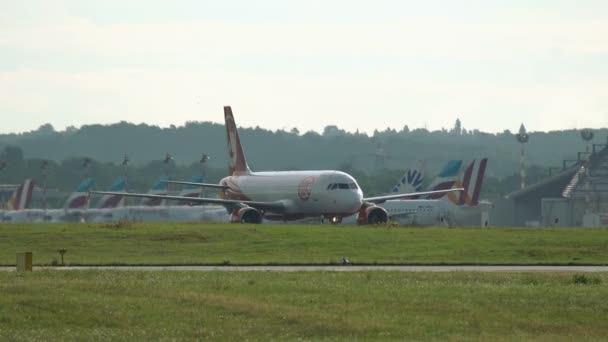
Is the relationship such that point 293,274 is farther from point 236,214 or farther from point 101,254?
point 236,214

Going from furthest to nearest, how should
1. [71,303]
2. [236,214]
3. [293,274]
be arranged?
[236,214], [293,274], [71,303]

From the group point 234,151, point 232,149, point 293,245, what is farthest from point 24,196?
point 293,245

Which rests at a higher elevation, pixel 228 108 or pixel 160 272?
pixel 228 108

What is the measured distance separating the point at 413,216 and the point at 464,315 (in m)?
→ 87.8

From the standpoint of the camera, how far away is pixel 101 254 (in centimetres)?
5988

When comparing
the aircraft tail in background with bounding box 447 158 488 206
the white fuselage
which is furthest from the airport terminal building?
the white fuselage

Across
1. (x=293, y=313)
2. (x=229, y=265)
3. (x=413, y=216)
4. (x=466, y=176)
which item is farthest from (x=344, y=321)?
(x=466, y=176)

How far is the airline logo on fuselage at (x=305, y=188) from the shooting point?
3632 inches

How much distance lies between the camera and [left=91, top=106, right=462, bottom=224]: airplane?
91125 millimetres

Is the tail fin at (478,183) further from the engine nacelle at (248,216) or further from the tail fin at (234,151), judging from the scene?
the engine nacelle at (248,216)

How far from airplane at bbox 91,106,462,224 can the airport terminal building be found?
3784 centimetres

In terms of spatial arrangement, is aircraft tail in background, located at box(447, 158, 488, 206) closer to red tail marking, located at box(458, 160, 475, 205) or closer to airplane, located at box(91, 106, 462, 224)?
red tail marking, located at box(458, 160, 475, 205)

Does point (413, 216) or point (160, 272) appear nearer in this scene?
point (160, 272)

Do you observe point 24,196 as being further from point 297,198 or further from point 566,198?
point 297,198
